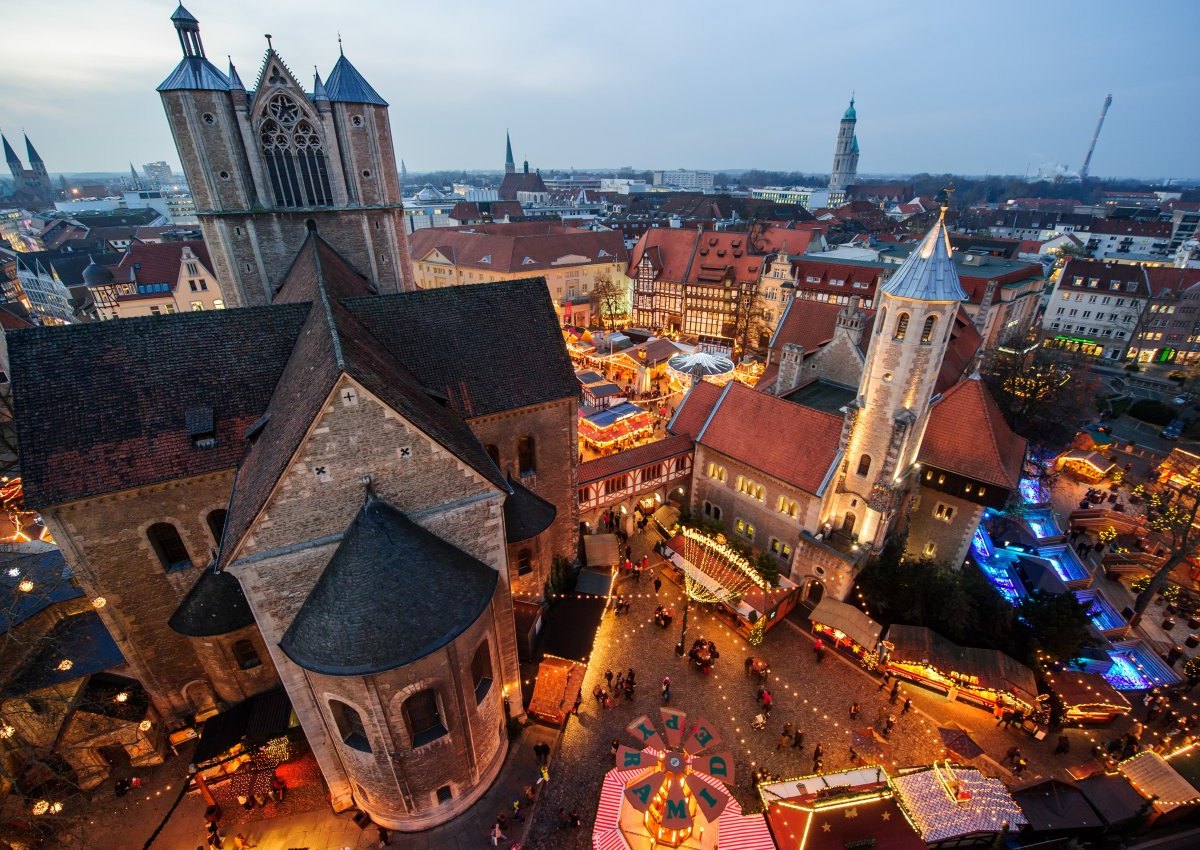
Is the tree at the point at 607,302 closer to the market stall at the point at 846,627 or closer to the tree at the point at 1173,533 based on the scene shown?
the market stall at the point at 846,627

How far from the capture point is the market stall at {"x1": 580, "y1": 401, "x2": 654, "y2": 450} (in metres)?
41.3

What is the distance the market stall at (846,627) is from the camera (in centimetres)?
2528

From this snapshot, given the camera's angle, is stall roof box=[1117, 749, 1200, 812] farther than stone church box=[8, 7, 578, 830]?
Yes

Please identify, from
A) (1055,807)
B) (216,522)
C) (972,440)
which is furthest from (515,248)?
(1055,807)

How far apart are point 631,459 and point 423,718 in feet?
60.3

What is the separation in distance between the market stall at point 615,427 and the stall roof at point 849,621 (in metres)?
19.5

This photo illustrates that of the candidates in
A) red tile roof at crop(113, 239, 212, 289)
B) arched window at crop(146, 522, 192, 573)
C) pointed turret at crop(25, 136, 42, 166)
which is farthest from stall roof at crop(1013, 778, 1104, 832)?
pointed turret at crop(25, 136, 42, 166)

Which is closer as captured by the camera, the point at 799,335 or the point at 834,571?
the point at 834,571

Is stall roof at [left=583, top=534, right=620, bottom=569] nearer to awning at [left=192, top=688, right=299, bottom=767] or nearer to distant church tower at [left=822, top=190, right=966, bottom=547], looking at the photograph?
distant church tower at [left=822, top=190, right=966, bottom=547]

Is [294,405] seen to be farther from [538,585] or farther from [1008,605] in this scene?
[1008,605]

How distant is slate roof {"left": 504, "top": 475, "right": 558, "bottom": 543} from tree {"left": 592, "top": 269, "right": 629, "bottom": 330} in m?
57.3

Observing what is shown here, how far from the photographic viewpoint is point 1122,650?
85.6 feet

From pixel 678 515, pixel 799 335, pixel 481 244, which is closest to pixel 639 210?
pixel 481 244

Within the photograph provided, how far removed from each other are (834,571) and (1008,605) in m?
8.08
